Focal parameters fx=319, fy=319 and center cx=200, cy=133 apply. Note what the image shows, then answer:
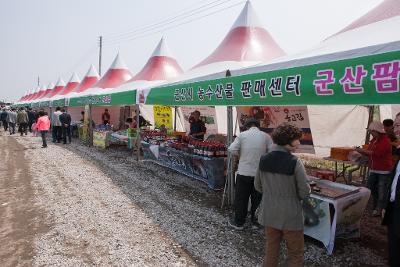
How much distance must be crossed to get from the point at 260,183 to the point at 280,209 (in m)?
0.38

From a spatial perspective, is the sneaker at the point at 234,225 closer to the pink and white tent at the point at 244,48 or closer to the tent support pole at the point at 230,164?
the tent support pole at the point at 230,164

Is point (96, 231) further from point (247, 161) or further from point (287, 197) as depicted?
point (287, 197)

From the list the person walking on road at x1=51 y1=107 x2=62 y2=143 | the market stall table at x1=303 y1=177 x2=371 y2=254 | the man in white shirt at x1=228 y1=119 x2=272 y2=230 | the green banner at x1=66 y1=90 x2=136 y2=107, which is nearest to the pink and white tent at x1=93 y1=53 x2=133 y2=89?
the green banner at x1=66 y1=90 x2=136 y2=107

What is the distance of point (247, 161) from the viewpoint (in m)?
4.56

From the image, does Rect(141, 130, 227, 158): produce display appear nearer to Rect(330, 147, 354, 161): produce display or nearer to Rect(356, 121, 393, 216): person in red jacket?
Rect(330, 147, 354, 161): produce display

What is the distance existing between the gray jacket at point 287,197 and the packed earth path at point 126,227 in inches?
44.8

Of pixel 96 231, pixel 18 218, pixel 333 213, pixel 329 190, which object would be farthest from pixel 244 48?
pixel 18 218

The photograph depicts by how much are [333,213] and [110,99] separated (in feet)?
30.9

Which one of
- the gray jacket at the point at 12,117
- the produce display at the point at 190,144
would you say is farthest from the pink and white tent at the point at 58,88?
the produce display at the point at 190,144

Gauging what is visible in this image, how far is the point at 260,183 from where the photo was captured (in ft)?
10.4

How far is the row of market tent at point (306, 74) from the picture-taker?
3125 mm

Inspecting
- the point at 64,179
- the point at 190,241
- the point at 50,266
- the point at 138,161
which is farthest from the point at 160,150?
the point at 50,266

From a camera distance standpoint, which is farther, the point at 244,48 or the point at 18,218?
the point at 244,48

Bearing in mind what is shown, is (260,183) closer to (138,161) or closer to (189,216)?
(189,216)
